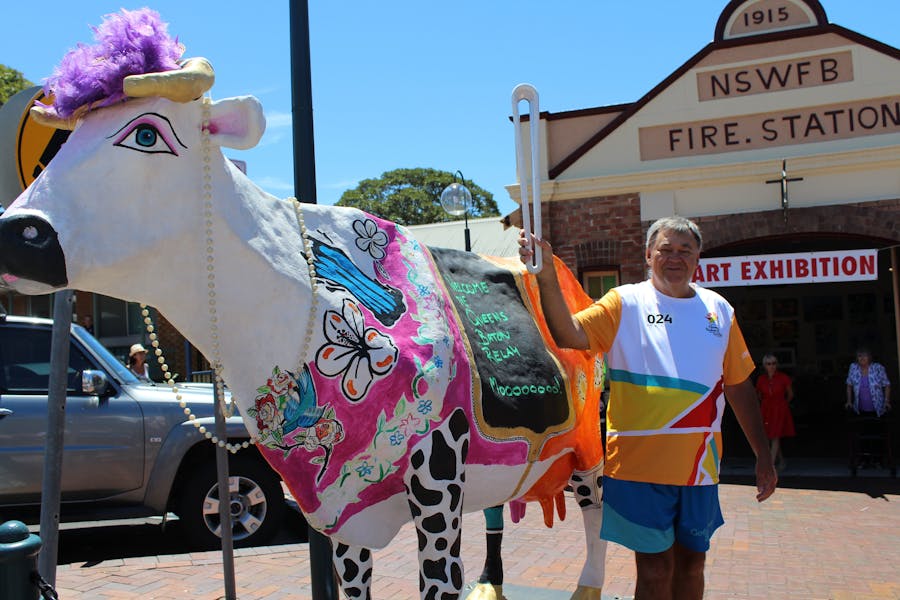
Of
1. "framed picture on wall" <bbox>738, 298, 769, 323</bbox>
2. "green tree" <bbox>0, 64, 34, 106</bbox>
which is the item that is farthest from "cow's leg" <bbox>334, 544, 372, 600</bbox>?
"green tree" <bbox>0, 64, 34, 106</bbox>

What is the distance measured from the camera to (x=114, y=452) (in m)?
6.56

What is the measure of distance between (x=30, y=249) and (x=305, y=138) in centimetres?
190

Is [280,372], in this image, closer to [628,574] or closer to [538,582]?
[538,582]

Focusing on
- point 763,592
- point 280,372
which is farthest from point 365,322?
point 763,592

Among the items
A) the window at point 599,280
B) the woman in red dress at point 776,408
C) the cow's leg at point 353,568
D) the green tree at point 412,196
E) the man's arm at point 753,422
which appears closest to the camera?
the cow's leg at point 353,568

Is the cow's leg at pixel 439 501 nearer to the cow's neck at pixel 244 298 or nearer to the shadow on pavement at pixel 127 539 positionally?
the cow's neck at pixel 244 298

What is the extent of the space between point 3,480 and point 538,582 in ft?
13.7

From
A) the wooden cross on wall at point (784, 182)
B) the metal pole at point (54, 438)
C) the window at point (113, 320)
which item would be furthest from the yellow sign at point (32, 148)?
the window at point (113, 320)

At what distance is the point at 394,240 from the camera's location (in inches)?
115

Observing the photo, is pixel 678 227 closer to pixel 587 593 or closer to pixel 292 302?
pixel 292 302

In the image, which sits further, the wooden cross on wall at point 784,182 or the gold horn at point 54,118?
the wooden cross on wall at point 784,182

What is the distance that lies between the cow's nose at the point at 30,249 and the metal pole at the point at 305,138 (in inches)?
67.2

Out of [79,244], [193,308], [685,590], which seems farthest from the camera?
[685,590]

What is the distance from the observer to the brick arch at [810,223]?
11.0m
